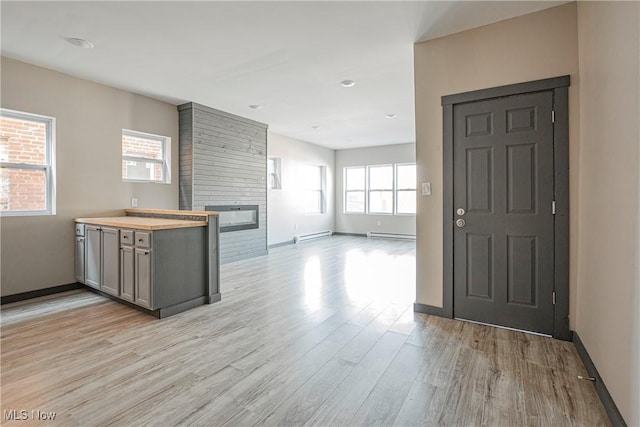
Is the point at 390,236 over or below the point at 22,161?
below

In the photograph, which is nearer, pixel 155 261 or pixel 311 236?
pixel 155 261

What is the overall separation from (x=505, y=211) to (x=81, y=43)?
4.36 meters

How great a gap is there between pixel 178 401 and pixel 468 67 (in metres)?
3.40

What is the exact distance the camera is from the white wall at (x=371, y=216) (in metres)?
8.96

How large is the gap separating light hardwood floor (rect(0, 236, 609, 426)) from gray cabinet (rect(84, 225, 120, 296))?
0.24m

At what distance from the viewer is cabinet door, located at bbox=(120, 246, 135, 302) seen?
3248 mm

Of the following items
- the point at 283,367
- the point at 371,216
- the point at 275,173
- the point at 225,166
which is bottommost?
the point at 283,367

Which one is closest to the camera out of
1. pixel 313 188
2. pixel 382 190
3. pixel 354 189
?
pixel 313 188

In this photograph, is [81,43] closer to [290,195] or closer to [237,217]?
[237,217]

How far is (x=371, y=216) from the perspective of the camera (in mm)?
9539

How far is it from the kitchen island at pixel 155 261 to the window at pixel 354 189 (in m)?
6.59

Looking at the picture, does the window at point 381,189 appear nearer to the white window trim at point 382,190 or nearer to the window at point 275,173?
the white window trim at point 382,190

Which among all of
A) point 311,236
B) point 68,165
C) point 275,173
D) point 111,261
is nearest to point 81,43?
point 68,165

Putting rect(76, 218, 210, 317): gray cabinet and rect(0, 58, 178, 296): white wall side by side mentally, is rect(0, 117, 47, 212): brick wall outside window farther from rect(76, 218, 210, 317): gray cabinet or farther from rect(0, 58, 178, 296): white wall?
rect(76, 218, 210, 317): gray cabinet
